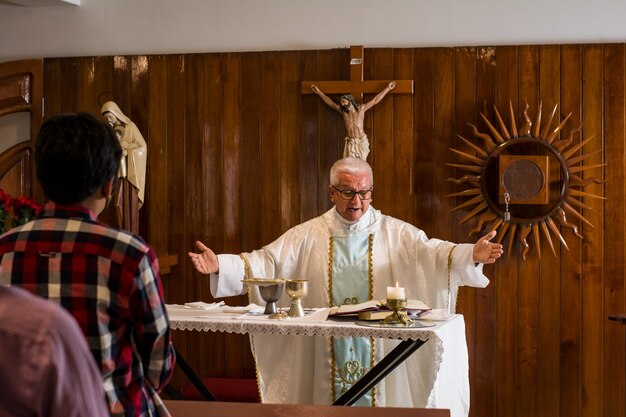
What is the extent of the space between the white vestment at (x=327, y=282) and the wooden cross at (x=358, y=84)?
3.29 feet

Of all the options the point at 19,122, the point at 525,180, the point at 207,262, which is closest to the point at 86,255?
the point at 207,262

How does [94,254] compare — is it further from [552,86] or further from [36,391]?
[552,86]

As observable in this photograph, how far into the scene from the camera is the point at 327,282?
16.5ft

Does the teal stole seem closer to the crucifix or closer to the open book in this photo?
the open book

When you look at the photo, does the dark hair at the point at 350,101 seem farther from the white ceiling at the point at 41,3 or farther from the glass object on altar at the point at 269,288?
the white ceiling at the point at 41,3

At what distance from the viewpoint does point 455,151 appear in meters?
5.68

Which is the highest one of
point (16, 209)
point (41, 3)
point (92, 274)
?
point (41, 3)

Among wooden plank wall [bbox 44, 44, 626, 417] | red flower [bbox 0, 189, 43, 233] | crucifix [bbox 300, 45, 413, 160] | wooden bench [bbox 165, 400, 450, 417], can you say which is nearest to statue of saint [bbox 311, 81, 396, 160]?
crucifix [bbox 300, 45, 413, 160]

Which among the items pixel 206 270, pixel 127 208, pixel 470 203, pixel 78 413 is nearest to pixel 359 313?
pixel 206 270

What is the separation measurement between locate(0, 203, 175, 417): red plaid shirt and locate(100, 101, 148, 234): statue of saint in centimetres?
374

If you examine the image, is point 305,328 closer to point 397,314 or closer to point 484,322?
point 397,314

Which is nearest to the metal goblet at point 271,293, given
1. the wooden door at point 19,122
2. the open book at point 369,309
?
the open book at point 369,309

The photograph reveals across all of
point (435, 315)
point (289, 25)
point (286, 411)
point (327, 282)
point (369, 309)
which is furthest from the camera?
point (289, 25)

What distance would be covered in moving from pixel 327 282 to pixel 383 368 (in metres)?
0.98
